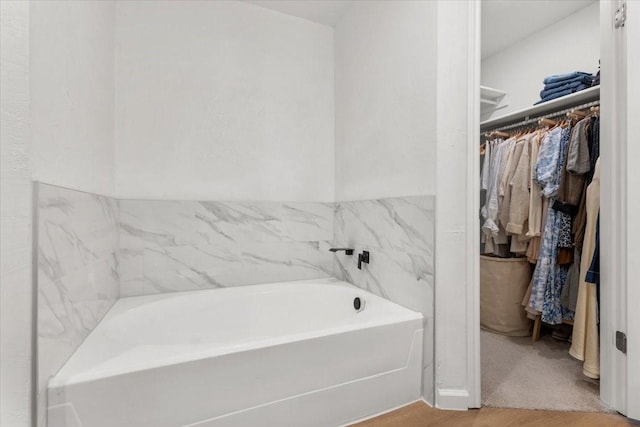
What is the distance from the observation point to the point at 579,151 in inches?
71.7

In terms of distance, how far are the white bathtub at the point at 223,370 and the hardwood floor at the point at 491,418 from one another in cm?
6

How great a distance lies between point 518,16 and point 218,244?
9.10 ft

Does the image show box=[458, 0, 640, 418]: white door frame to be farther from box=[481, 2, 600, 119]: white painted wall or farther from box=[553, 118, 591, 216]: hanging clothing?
box=[481, 2, 600, 119]: white painted wall

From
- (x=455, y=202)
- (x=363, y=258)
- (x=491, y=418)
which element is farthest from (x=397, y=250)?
(x=491, y=418)

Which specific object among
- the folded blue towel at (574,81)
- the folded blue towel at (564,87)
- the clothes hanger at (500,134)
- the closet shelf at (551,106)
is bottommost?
the clothes hanger at (500,134)

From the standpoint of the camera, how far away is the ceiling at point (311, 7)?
206cm

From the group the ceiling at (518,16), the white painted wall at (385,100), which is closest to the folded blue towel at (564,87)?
the ceiling at (518,16)

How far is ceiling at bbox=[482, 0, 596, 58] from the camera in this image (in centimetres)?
215

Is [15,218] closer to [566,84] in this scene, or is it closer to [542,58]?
[566,84]

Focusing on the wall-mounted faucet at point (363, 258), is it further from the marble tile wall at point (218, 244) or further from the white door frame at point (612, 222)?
the white door frame at point (612, 222)

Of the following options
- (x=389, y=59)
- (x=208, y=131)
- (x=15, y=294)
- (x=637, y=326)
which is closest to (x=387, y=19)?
(x=389, y=59)

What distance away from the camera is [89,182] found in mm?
1298

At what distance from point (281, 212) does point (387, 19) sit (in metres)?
1.37

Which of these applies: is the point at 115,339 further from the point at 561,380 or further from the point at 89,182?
the point at 561,380
